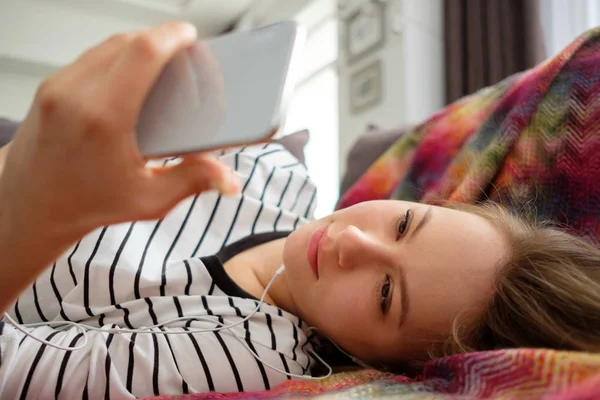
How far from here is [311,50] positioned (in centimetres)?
359

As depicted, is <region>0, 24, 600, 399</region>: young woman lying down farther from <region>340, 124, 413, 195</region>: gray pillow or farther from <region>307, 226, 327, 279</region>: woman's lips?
<region>340, 124, 413, 195</region>: gray pillow

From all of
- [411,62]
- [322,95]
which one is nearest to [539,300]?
[411,62]

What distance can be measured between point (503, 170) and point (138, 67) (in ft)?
2.61

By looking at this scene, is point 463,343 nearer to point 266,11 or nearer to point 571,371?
point 571,371

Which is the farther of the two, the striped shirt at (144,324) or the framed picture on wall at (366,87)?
the framed picture on wall at (366,87)

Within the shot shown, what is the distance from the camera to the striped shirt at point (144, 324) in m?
0.61

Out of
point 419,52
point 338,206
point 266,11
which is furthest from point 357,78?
point 338,206

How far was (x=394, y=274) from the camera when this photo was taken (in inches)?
28.9

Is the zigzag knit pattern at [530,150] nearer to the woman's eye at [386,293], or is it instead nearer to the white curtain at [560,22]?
the woman's eye at [386,293]

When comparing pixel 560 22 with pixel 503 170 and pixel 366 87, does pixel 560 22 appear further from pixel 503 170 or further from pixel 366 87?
pixel 503 170

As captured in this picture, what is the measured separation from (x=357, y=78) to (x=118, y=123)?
260 centimetres

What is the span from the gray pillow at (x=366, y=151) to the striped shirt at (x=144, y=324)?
523 mm

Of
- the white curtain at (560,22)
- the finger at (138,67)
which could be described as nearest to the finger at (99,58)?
the finger at (138,67)

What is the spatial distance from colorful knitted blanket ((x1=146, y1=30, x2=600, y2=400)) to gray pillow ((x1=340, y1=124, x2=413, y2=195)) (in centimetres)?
10
